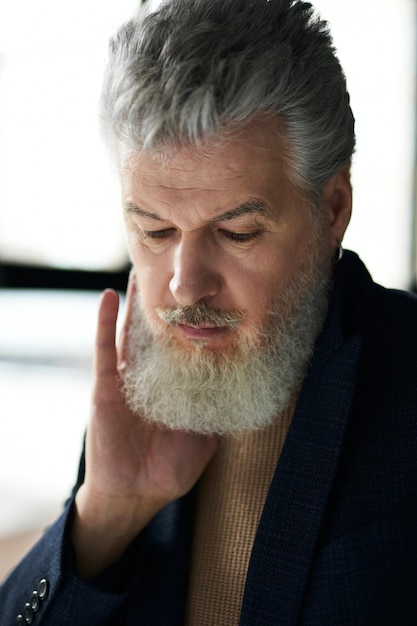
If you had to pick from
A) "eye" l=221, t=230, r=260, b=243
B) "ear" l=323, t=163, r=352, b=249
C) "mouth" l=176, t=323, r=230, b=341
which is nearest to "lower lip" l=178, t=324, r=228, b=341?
"mouth" l=176, t=323, r=230, b=341

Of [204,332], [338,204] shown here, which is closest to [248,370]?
[204,332]

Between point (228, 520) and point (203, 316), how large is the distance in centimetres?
43

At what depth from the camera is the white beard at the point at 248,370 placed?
5.17 feet

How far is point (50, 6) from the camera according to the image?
4.62 meters

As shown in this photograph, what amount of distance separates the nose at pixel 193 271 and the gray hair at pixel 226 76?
182 mm

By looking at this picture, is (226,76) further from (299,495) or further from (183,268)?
(299,495)

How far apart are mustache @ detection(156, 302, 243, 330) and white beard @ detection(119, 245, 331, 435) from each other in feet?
0.13

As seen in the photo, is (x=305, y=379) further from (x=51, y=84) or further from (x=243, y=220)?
(x=51, y=84)

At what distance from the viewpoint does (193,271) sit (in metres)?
1.46

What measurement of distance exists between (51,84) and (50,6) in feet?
1.43

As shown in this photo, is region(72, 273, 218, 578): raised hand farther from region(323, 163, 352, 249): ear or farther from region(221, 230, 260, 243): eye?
region(323, 163, 352, 249): ear

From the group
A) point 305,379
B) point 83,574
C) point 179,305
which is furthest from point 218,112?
point 83,574

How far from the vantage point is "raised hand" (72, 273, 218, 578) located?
1.65 meters

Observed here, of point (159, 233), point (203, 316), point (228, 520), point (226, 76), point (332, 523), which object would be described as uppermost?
point (226, 76)
